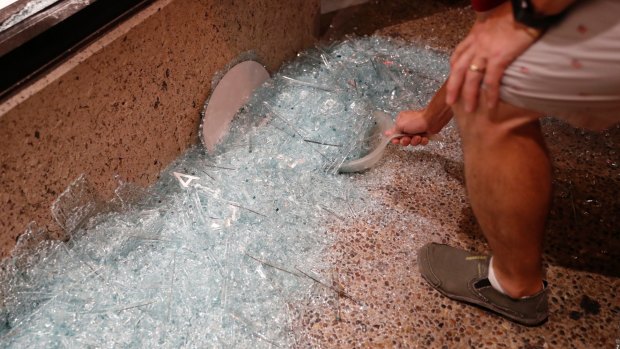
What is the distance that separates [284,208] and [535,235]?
28.1 inches

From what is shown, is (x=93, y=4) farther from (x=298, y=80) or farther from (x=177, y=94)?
(x=298, y=80)

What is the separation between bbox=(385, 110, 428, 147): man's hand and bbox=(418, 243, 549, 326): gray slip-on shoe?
0.31 m

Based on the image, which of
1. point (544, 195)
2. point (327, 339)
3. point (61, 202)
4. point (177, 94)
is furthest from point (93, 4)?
point (544, 195)

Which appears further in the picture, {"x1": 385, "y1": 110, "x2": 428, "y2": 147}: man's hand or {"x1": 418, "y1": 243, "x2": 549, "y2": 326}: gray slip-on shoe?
{"x1": 385, "y1": 110, "x2": 428, "y2": 147}: man's hand

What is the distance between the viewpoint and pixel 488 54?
0.80 meters

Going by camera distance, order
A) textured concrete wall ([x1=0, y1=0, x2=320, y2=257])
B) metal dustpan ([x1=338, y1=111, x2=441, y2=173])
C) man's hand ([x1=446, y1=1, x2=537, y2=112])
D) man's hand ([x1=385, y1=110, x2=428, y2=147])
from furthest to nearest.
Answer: metal dustpan ([x1=338, y1=111, x2=441, y2=173]), man's hand ([x1=385, y1=110, x2=428, y2=147]), textured concrete wall ([x1=0, y1=0, x2=320, y2=257]), man's hand ([x1=446, y1=1, x2=537, y2=112])

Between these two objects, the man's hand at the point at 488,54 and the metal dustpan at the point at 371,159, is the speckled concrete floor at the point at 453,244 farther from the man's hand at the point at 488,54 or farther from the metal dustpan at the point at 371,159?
→ the man's hand at the point at 488,54

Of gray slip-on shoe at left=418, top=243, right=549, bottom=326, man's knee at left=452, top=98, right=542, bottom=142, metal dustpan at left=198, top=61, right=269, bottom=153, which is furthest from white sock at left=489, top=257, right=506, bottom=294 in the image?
metal dustpan at left=198, top=61, right=269, bottom=153

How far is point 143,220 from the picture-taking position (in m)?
1.37

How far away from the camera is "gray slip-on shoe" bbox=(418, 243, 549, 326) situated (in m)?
1.14

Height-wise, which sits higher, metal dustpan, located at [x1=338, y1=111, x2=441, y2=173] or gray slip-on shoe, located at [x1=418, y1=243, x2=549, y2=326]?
metal dustpan, located at [x1=338, y1=111, x2=441, y2=173]

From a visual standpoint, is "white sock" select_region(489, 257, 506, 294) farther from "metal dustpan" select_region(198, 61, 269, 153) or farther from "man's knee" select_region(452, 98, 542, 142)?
"metal dustpan" select_region(198, 61, 269, 153)

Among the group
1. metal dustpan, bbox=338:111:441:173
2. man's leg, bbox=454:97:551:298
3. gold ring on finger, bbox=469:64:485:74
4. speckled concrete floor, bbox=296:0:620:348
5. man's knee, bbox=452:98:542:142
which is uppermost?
gold ring on finger, bbox=469:64:485:74

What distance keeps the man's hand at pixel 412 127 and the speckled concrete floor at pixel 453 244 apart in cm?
19
